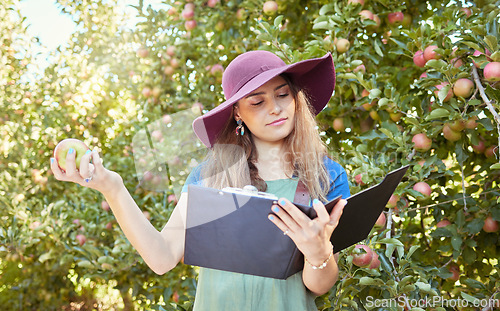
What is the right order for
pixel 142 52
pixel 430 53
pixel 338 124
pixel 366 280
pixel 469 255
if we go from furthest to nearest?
pixel 142 52 < pixel 338 124 < pixel 469 255 < pixel 430 53 < pixel 366 280

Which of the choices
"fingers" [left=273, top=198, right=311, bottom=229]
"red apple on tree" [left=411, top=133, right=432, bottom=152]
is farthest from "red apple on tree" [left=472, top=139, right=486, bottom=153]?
"fingers" [left=273, top=198, right=311, bottom=229]

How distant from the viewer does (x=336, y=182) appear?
1.37 m

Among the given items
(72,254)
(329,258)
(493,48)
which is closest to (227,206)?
(329,258)

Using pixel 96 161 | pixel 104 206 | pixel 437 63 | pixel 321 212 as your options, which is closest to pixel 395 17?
pixel 437 63

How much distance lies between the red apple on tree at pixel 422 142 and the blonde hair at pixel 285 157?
61cm

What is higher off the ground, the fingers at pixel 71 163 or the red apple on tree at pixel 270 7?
the red apple on tree at pixel 270 7

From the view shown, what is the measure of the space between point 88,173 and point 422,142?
1326 mm

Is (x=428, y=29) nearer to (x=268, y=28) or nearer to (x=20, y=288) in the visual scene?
(x=268, y=28)

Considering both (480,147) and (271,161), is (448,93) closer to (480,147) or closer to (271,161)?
(480,147)

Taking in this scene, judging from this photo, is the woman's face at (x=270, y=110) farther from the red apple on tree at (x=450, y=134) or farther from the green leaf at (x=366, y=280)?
the red apple on tree at (x=450, y=134)

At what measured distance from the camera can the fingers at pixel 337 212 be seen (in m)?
0.96

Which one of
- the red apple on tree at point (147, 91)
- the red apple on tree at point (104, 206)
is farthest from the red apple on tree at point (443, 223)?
the red apple on tree at point (104, 206)

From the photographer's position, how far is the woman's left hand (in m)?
0.95

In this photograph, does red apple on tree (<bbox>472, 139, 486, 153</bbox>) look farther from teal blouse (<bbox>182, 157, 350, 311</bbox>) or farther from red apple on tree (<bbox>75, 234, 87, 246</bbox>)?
red apple on tree (<bbox>75, 234, 87, 246</bbox>)
